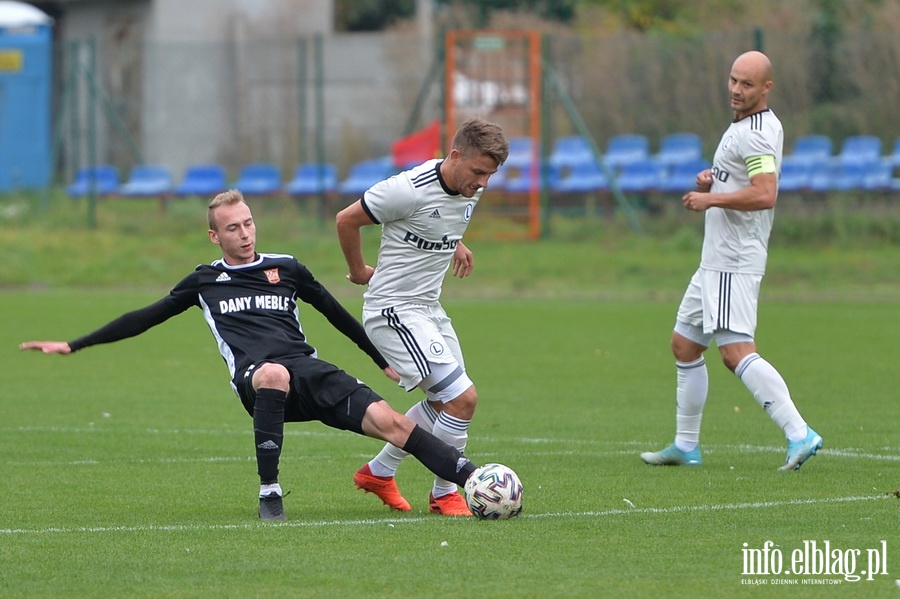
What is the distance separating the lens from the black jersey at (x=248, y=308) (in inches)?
273

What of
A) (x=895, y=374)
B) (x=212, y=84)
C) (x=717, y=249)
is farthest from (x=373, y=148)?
(x=717, y=249)

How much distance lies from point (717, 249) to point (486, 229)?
16.9m

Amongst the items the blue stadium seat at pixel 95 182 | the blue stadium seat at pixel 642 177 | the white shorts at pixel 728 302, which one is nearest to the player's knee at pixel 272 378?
the white shorts at pixel 728 302

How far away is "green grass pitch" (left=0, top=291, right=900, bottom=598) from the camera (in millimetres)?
5461

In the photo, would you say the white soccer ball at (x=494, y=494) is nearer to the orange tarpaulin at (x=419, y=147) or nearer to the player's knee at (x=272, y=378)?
the player's knee at (x=272, y=378)

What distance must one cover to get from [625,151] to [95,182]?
948cm

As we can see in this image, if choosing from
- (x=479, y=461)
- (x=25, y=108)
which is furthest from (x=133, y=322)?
(x=25, y=108)

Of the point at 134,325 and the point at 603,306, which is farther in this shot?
the point at 603,306

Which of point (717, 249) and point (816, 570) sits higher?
point (717, 249)

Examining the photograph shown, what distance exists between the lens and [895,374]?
12.7 m

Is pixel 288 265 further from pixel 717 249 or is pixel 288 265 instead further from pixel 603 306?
pixel 603 306

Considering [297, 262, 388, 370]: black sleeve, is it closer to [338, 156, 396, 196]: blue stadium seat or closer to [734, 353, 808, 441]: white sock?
[734, 353, 808, 441]: white sock

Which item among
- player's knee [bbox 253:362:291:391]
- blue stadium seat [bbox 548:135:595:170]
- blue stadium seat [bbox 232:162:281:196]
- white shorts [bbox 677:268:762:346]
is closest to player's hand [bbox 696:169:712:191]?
white shorts [bbox 677:268:762:346]

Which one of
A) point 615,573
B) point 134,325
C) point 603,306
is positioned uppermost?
point 134,325
